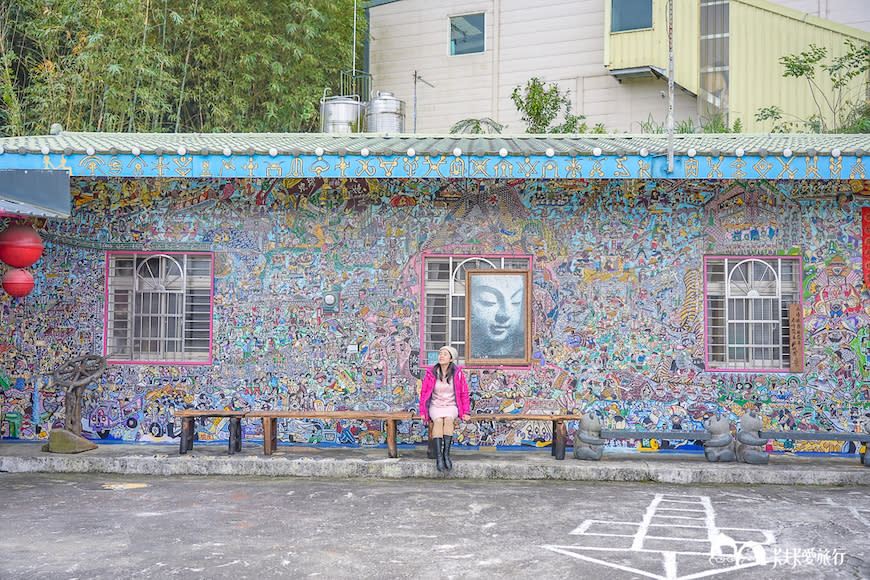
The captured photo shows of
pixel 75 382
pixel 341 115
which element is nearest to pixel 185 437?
pixel 75 382

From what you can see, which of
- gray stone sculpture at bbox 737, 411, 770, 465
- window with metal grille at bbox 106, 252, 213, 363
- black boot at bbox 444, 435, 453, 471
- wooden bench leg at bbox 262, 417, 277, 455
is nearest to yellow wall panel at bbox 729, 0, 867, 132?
gray stone sculpture at bbox 737, 411, 770, 465

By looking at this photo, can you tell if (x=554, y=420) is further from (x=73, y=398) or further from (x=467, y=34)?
(x=467, y=34)

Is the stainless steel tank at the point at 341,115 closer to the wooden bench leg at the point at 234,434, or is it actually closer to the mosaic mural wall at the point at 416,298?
the mosaic mural wall at the point at 416,298

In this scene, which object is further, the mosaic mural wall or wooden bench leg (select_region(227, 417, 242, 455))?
the mosaic mural wall

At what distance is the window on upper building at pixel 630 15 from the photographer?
19109 millimetres

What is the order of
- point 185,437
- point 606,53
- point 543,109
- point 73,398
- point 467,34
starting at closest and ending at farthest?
point 185,437 → point 73,398 → point 606,53 → point 543,109 → point 467,34

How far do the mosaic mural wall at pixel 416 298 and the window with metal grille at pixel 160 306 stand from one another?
17 cm

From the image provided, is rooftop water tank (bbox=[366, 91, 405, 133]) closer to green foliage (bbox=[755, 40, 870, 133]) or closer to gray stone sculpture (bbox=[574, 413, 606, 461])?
gray stone sculpture (bbox=[574, 413, 606, 461])

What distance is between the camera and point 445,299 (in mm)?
11484

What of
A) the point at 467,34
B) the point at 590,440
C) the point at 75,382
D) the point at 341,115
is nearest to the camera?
the point at 590,440

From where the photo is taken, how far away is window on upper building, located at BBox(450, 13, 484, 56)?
2159cm

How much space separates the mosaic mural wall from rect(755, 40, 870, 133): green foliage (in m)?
6.83

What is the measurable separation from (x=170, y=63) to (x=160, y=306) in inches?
322

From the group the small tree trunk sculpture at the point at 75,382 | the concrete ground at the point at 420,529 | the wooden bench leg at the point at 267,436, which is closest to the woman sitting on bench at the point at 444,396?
the concrete ground at the point at 420,529
